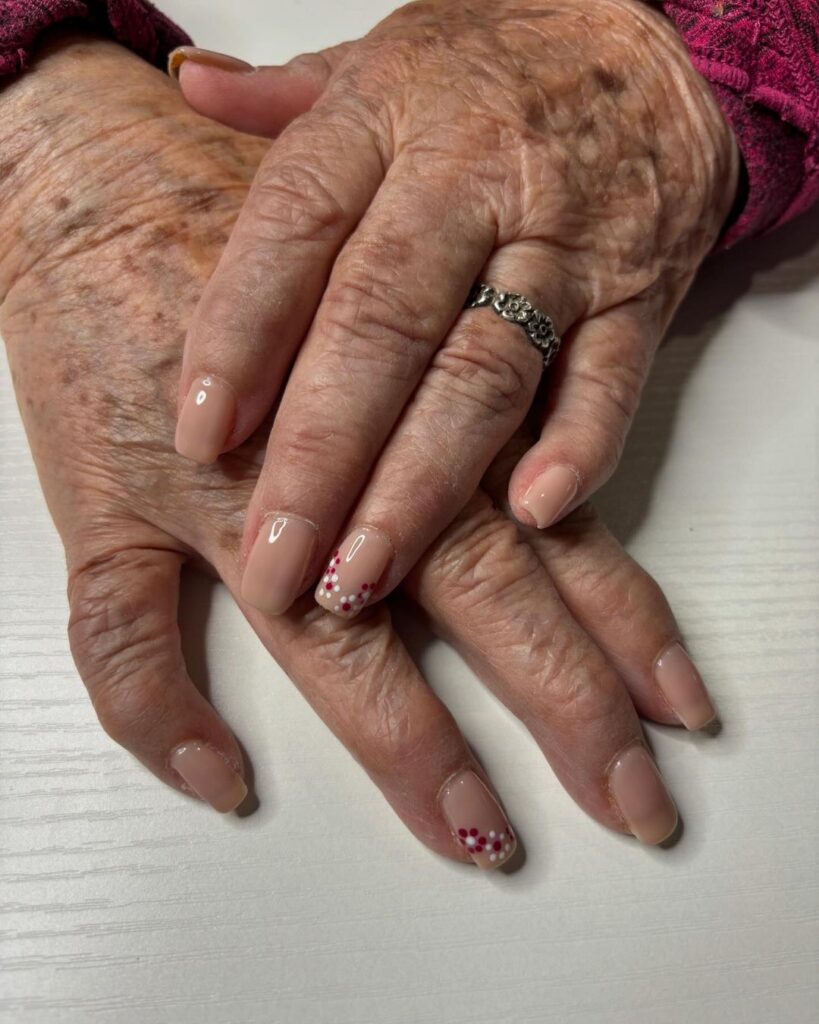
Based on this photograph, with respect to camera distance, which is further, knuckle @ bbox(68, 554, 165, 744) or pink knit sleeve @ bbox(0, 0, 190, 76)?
pink knit sleeve @ bbox(0, 0, 190, 76)

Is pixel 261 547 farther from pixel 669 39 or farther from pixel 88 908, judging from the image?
pixel 669 39

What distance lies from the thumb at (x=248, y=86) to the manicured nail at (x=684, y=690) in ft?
1.97

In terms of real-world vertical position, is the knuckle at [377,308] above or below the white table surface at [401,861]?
above

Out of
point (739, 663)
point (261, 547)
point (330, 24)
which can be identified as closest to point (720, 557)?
point (739, 663)

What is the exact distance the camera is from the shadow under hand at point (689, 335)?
2.39 feet

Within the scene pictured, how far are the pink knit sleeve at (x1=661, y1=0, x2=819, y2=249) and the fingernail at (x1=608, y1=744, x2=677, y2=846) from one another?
0.54 meters

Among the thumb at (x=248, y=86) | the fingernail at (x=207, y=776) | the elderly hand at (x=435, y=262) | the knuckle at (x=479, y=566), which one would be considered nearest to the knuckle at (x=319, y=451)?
the elderly hand at (x=435, y=262)

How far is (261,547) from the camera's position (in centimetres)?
55

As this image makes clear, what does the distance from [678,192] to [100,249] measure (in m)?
0.50

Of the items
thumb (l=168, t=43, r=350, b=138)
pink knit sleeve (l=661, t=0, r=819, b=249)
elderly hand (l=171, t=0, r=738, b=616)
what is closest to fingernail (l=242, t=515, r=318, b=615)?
elderly hand (l=171, t=0, r=738, b=616)

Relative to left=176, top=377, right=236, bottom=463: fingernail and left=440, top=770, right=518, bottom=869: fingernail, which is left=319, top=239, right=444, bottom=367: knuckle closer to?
left=176, top=377, right=236, bottom=463: fingernail

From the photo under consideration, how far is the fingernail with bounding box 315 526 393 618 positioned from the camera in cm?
56

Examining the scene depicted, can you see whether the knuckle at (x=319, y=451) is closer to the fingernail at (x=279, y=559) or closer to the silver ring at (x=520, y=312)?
the fingernail at (x=279, y=559)

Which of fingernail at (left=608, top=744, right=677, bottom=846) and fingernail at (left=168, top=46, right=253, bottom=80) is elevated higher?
fingernail at (left=168, top=46, right=253, bottom=80)
